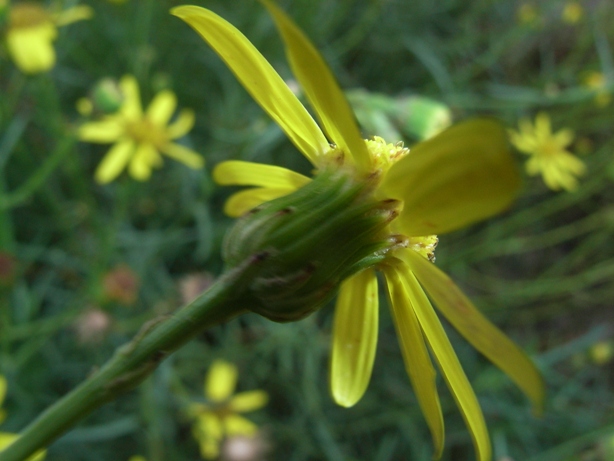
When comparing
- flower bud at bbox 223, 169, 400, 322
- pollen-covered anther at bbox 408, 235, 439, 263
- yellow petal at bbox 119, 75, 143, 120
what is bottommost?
flower bud at bbox 223, 169, 400, 322

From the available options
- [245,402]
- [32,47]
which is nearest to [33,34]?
[32,47]

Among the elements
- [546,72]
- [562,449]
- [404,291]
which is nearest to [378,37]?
[546,72]

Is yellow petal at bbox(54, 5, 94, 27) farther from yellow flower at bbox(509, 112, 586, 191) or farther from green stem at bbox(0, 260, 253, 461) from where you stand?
yellow flower at bbox(509, 112, 586, 191)

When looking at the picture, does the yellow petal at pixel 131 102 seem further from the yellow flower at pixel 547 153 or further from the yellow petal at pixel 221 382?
the yellow flower at pixel 547 153

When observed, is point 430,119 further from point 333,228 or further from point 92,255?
point 92,255

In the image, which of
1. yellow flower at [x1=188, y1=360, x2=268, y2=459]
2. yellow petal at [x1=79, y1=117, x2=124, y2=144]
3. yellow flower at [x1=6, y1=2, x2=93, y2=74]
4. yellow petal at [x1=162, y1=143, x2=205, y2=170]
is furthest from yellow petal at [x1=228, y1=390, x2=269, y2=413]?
yellow flower at [x1=6, y1=2, x2=93, y2=74]

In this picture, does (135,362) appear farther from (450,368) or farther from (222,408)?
(222,408)
